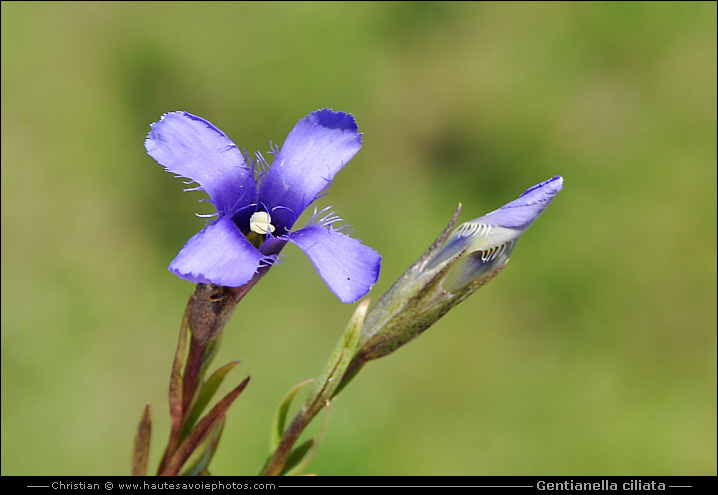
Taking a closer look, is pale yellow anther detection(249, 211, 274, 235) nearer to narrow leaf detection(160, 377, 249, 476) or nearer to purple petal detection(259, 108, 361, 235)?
purple petal detection(259, 108, 361, 235)

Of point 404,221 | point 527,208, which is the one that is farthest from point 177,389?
point 404,221

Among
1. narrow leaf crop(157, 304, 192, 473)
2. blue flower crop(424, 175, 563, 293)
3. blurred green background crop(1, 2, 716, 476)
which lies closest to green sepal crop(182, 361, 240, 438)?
narrow leaf crop(157, 304, 192, 473)

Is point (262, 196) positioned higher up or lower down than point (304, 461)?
higher up

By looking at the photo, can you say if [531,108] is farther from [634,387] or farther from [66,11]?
[66,11]

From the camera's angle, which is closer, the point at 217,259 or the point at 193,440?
the point at 217,259

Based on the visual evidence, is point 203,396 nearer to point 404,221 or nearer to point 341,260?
point 341,260

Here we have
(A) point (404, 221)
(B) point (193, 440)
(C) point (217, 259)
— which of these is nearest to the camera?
(C) point (217, 259)

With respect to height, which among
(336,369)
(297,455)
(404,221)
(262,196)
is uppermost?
(262,196)

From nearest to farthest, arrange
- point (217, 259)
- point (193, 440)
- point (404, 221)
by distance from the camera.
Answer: point (217, 259)
point (193, 440)
point (404, 221)
